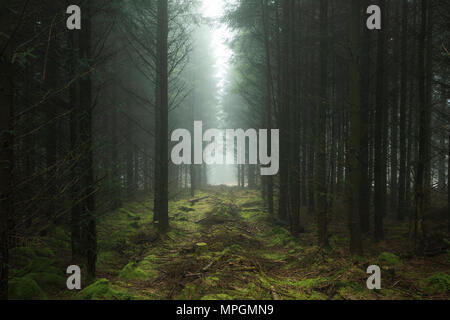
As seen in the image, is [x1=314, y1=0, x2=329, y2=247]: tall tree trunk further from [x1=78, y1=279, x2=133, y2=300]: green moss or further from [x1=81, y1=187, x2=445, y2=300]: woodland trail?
[x1=78, y1=279, x2=133, y2=300]: green moss

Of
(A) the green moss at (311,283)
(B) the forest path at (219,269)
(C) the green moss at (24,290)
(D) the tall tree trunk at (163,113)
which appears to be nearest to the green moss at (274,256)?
(B) the forest path at (219,269)

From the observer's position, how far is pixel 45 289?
5062 millimetres

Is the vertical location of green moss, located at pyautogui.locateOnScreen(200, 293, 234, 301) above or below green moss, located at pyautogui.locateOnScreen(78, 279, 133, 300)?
below

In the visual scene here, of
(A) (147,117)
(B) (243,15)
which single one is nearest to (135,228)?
(B) (243,15)

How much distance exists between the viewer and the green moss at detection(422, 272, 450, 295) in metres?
4.88

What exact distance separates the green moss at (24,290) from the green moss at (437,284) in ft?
22.5

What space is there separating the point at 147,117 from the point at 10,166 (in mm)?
18498

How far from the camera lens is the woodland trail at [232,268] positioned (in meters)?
4.95

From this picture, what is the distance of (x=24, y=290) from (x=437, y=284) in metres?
7.45

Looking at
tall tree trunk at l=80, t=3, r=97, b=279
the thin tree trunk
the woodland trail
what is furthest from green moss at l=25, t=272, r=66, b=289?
the thin tree trunk

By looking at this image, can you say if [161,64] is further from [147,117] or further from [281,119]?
[147,117]

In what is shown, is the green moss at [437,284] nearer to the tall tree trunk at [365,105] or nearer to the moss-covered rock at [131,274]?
the tall tree trunk at [365,105]

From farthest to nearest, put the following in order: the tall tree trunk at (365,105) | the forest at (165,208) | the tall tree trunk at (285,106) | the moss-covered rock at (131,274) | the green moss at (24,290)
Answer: the tall tree trunk at (285,106)
the tall tree trunk at (365,105)
the moss-covered rock at (131,274)
the green moss at (24,290)
the forest at (165,208)

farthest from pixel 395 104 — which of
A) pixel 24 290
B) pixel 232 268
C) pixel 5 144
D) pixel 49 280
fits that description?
pixel 24 290
